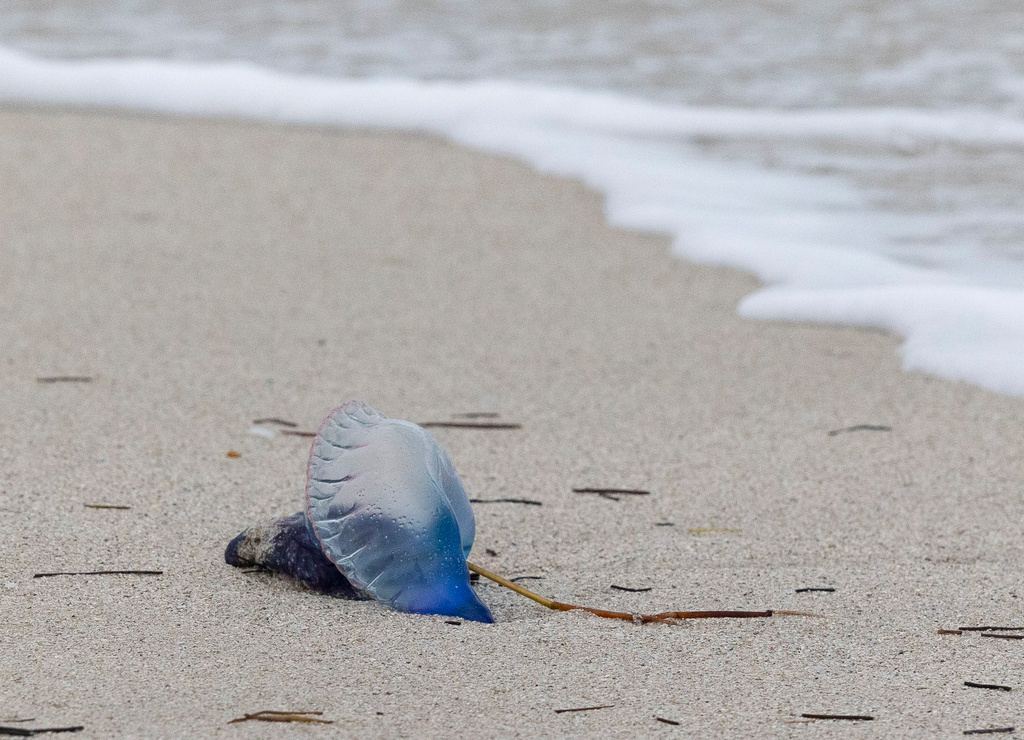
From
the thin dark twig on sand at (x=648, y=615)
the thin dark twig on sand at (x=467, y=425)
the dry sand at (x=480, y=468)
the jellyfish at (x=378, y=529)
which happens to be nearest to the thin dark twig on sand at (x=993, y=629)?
the dry sand at (x=480, y=468)

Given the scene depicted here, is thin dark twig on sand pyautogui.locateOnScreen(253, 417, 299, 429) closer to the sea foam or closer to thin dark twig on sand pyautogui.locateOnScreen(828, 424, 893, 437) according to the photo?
thin dark twig on sand pyautogui.locateOnScreen(828, 424, 893, 437)

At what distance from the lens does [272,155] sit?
4438 mm

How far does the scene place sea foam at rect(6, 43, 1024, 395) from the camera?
2932 millimetres

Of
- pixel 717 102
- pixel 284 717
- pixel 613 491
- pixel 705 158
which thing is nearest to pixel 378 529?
pixel 284 717

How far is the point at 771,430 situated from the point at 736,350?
489 mm

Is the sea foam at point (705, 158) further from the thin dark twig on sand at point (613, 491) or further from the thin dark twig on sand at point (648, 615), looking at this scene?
the thin dark twig on sand at point (648, 615)

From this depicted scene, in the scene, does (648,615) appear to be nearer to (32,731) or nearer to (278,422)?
(32,731)

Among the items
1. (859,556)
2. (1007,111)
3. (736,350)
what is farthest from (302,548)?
(1007,111)

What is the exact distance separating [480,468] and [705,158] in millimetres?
2967

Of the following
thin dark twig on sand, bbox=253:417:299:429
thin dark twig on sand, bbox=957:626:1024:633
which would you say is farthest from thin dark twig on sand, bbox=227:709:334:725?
thin dark twig on sand, bbox=253:417:299:429

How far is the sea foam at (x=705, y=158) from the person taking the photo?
9.62ft

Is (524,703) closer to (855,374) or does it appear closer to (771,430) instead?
(771,430)

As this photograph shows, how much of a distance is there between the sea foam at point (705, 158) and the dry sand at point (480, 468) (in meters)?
0.12

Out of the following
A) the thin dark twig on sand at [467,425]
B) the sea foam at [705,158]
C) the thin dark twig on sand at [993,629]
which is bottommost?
the thin dark twig on sand at [993,629]
